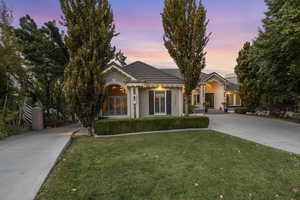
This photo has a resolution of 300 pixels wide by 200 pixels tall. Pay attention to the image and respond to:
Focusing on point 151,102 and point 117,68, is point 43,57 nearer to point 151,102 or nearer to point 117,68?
point 117,68

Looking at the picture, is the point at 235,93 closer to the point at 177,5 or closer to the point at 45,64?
the point at 177,5

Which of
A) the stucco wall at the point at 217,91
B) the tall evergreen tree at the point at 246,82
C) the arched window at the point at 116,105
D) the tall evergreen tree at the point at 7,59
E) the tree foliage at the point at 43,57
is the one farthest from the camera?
the stucco wall at the point at 217,91

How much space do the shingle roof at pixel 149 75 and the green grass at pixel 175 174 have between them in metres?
6.98

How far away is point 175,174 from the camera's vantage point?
366cm

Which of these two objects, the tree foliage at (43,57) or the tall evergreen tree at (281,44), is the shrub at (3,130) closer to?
the tree foliage at (43,57)

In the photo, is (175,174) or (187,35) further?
(187,35)

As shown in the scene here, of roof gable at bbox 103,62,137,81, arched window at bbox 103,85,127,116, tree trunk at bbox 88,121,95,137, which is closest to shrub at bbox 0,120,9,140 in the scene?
tree trunk at bbox 88,121,95,137

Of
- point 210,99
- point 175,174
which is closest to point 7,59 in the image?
point 175,174

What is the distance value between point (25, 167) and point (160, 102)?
360 inches

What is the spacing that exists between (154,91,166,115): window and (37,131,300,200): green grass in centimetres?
616

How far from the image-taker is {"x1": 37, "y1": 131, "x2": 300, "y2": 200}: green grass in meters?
2.84

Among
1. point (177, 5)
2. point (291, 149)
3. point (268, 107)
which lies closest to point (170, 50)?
point (177, 5)

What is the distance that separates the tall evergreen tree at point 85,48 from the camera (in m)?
7.35

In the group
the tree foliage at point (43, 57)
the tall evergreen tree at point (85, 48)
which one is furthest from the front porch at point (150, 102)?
the tree foliage at point (43, 57)
